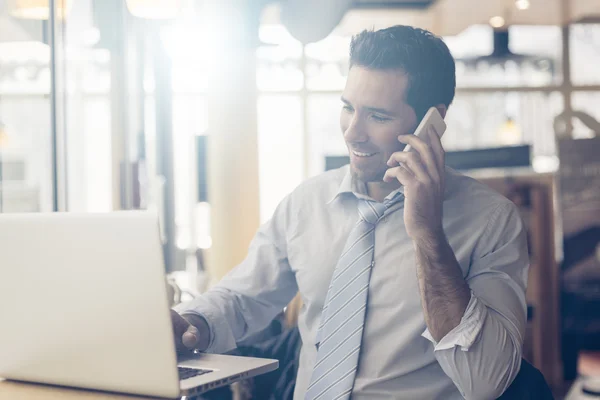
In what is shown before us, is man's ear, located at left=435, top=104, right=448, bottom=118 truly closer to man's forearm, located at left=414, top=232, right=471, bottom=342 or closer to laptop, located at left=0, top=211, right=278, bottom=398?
man's forearm, located at left=414, top=232, right=471, bottom=342

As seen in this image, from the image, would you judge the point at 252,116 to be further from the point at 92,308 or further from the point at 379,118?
the point at 92,308

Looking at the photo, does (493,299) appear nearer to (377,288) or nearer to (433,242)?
(433,242)

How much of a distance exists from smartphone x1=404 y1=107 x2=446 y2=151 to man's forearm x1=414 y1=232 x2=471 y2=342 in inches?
9.2

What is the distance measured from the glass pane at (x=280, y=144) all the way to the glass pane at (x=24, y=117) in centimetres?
418

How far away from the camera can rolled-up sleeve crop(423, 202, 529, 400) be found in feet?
4.26

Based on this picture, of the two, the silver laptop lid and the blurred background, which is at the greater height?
the blurred background

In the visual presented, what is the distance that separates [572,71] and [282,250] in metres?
6.28

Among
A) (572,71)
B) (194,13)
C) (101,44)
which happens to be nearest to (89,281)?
(101,44)

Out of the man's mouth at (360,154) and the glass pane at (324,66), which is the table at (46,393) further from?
the glass pane at (324,66)

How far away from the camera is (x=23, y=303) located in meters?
1.14

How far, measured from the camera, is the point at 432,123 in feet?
4.75

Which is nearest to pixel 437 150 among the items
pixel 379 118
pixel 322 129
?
pixel 379 118

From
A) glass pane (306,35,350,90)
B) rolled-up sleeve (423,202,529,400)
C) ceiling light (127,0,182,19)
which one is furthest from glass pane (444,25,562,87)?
rolled-up sleeve (423,202,529,400)

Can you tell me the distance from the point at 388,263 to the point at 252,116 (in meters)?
2.96
